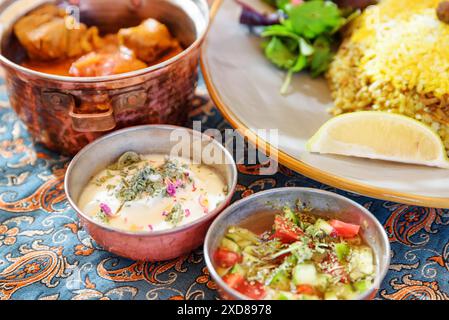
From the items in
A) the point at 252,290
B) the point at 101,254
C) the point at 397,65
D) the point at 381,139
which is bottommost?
the point at 101,254

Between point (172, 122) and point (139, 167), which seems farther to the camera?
point (172, 122)

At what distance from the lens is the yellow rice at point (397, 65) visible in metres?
2.07

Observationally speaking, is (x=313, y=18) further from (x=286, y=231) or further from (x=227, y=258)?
(x=227, y=258)

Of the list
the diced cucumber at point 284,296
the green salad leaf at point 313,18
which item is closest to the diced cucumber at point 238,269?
the diced cucumber at point 284,296

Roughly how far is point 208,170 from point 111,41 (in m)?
0.79

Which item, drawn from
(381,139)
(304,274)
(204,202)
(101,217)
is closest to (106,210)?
(101,217)

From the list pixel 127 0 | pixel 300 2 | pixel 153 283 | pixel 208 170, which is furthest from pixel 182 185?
pixel 300 2

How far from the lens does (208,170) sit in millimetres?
1973

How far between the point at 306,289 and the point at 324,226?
24 cm

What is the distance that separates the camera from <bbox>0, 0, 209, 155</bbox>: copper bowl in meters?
1.91

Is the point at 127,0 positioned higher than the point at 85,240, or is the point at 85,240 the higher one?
the point at 127,0

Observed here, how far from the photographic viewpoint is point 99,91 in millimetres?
1909

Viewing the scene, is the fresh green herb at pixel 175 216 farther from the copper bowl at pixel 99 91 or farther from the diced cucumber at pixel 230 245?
the copper bowl at pixel 99 91
